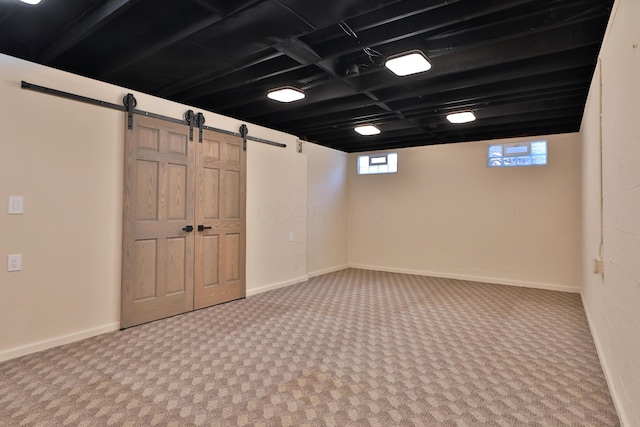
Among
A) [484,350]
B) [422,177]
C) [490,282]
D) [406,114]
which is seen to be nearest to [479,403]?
[484,350]

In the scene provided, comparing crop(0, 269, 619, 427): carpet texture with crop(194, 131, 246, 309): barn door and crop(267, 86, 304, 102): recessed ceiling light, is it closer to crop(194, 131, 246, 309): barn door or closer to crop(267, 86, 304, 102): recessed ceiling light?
crop(194, 131, 246, 309): barn door

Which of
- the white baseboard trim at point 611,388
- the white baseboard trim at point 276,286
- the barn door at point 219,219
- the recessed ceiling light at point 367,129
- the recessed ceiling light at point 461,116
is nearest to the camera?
the white baseboard trim at point 611,388

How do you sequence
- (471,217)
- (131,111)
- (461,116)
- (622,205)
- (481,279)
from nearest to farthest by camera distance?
(622,205) → (131,111) → (461,116) → (481,279) → (471,217)

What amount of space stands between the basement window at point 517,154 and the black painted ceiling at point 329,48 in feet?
2.67

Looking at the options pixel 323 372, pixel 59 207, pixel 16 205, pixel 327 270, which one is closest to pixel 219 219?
pixel 59 207

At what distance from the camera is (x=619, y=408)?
2006 mm

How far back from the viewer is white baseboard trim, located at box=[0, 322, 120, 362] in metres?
2.81

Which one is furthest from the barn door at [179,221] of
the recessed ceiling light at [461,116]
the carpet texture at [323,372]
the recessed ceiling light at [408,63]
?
the recessed ceiling light at [461,116]

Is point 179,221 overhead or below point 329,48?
below

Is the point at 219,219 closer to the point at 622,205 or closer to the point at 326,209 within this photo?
the point at 326,209

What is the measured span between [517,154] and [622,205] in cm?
435

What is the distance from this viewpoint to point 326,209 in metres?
6.91

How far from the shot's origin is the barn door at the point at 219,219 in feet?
14.0

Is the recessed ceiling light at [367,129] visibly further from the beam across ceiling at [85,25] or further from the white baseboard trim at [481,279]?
the beam across ceiling at [85,25]
